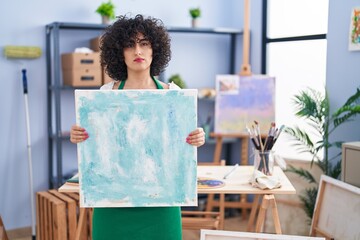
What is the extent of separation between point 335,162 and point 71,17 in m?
2.41

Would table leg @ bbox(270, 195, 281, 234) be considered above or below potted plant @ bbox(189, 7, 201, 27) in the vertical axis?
below

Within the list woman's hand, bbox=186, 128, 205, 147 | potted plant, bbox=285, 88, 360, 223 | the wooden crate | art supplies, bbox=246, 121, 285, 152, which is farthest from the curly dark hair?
potted plant, bbox=285, 88, 360, 223

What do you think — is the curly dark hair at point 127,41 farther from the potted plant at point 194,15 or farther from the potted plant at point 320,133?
the potted plant at point 194,15

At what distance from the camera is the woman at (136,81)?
6.59 feet

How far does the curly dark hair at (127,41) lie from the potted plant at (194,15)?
7.99 feet

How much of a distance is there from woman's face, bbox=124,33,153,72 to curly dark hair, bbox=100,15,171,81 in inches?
0.6

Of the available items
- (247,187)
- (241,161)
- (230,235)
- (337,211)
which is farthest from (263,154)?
(241,161)

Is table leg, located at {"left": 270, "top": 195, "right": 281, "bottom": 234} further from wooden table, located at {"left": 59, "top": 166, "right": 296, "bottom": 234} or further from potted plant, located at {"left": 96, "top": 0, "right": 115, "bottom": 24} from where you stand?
potted plant, located at {"left": 96, "top": 0, "right": 115, "bottom": 24}

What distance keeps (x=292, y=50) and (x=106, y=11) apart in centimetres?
166

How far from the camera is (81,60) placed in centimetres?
394

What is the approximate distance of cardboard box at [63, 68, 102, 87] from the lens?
12.9 feet

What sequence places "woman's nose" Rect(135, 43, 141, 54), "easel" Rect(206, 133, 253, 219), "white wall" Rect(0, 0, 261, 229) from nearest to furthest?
"woman's nose" Rect(135, 43, 141, 54) < "white wall" Rect(0, 0, 261, 229) < "easel" Rect(206, 133, 253, 219)

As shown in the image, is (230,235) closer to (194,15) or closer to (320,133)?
(320,133)

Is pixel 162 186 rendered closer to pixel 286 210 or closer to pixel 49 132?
pixel 286 210
